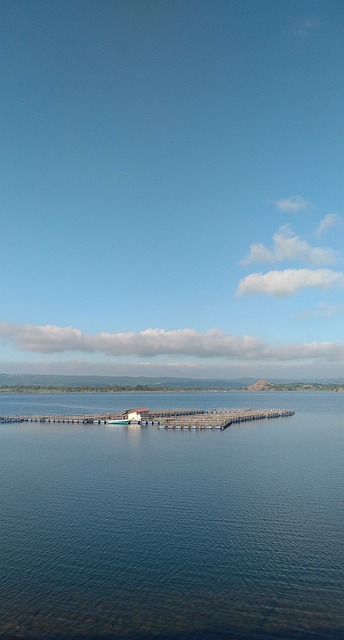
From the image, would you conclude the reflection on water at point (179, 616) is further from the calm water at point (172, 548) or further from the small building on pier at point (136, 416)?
the small building on pier at point (136, 416)

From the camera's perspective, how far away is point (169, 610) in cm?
2639

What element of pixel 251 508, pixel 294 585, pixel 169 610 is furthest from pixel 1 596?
pixel 251 508

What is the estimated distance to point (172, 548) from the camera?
34.9 metres

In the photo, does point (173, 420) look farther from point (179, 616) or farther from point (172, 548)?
point (179, 616)

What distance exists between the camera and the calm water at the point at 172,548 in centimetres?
2553

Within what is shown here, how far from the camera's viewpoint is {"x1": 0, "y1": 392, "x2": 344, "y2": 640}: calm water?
1005 inches

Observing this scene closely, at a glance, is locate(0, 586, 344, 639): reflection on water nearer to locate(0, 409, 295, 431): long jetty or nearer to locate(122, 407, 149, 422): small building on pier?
locate(0, 409, 295, 431): long jetty

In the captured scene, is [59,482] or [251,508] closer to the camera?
[251,508]

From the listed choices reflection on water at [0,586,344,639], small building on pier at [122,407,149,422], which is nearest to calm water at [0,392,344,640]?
reflection on water at [0,586,344,639]

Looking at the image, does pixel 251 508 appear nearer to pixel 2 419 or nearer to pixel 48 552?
pixel 48 552

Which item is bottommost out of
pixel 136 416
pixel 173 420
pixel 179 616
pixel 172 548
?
pixel 179 616

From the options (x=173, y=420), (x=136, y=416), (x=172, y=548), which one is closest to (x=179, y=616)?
(x=172, y=548)

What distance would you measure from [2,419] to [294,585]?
114m

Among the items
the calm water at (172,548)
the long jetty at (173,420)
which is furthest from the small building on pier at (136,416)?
the calm water at (172,548)
